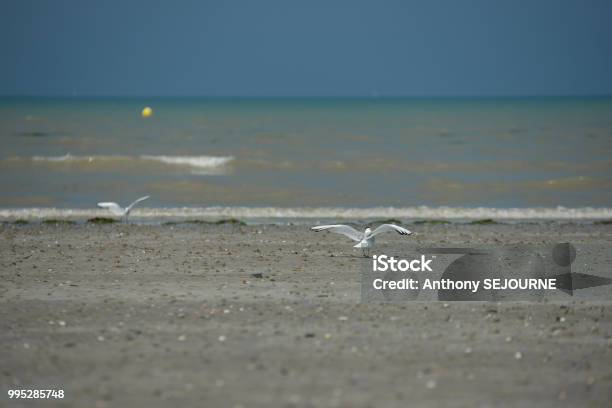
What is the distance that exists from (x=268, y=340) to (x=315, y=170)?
22.7 meters

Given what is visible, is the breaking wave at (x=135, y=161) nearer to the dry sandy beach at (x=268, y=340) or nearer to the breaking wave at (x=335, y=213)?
the breaking wave at (x=335, y=213)

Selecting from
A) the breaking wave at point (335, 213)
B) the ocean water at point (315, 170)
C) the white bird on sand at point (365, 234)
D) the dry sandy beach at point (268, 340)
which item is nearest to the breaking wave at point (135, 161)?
the ocean water at point (315, 170)

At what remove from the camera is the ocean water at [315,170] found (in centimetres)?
1995

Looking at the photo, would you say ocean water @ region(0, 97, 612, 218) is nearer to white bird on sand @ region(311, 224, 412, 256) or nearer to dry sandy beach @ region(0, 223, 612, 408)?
white bird on sand @ region(311, 224, 412, 256)

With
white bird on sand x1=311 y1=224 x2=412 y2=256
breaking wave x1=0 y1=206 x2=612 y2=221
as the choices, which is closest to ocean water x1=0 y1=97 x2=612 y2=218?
breaking wave x1=0 y1=206 x2=612 y2=221

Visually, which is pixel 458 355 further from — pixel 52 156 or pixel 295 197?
pixel 52 156

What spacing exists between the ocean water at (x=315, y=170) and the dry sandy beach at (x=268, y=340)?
795 cm

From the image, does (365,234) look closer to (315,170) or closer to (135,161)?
(315,170)

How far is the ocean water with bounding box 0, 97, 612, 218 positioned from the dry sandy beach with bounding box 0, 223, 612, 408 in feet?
26.1

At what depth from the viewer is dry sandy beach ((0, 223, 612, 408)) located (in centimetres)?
593

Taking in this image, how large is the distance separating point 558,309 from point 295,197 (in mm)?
13569

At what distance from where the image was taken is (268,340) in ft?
23.5

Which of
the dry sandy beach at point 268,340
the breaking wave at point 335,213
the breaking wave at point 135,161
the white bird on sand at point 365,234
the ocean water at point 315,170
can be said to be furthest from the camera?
the breaking wave at point 135,161

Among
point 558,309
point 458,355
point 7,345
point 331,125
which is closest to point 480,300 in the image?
point 558,309
